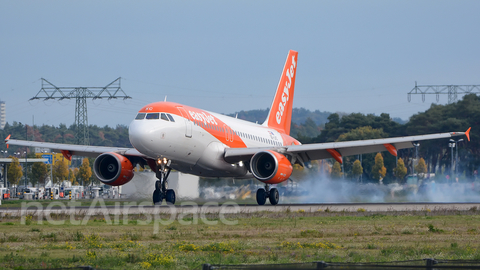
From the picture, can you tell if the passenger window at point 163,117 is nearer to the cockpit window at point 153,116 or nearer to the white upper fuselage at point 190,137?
the white upper fuselage at point 190,137

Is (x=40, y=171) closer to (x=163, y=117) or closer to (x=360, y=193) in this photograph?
(x=360, y=193)

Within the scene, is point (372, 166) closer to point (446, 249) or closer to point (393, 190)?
point (393, 190)

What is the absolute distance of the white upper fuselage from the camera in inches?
1095

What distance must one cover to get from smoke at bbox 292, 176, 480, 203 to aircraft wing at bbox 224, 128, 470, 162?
701 centimetres

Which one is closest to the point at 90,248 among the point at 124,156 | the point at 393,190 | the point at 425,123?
the point at 124,156

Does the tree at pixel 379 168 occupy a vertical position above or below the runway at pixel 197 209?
above

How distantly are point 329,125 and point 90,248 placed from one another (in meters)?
109

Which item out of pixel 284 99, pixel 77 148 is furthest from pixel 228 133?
pixel 284 99

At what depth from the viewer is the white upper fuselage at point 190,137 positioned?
27.8 metres

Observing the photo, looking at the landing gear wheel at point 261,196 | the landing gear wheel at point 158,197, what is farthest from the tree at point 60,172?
the landing gear wheel at point 158,197

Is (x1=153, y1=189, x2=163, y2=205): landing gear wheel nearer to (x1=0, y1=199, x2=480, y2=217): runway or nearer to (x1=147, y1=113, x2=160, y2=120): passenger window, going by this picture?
(x1=0, y1=199, x2=480, y2=217): runway

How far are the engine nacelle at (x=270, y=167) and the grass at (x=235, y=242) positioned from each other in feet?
23.9

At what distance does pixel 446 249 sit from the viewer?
46.3 feet

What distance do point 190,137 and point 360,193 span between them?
18.0 metres
